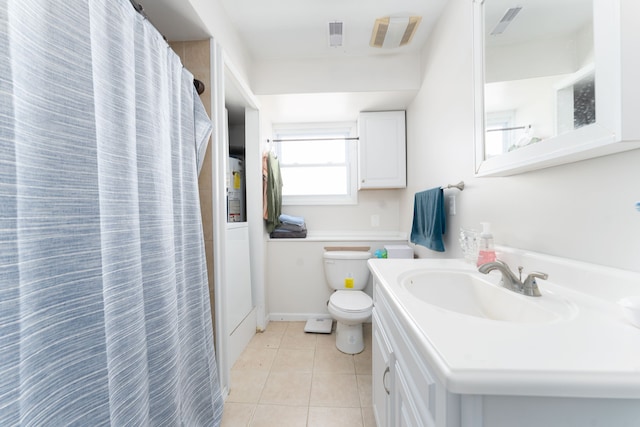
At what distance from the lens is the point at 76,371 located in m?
0.63

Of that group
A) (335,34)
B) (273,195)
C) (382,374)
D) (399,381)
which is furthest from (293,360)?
(335,34)

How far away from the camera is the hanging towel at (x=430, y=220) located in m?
1.46

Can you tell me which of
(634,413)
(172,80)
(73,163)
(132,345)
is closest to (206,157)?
(172,80)

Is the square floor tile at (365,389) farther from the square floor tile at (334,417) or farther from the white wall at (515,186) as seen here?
the white wall at (515,186)

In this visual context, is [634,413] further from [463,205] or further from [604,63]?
[463,205]

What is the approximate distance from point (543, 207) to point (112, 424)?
58.2 inches

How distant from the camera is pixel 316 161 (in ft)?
8.89

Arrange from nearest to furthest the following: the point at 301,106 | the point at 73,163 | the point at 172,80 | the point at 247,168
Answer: the point at 73,163, the point at 172,80, the point at 247,168, the point at 301,106

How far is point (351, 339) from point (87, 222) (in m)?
1.75

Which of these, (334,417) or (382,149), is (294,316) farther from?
(382,149)

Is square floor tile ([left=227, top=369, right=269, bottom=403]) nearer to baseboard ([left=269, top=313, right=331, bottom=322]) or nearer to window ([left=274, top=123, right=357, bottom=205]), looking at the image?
baseboard ([left=269, top=313, right=331, bottom=322])

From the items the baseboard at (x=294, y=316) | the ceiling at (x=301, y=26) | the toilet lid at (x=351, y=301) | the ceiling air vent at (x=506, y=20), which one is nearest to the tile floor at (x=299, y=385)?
the baseboard at (x=294, y=316)

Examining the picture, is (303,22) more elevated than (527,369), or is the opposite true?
(303,22)

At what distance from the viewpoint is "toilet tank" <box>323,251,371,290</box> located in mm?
2182
